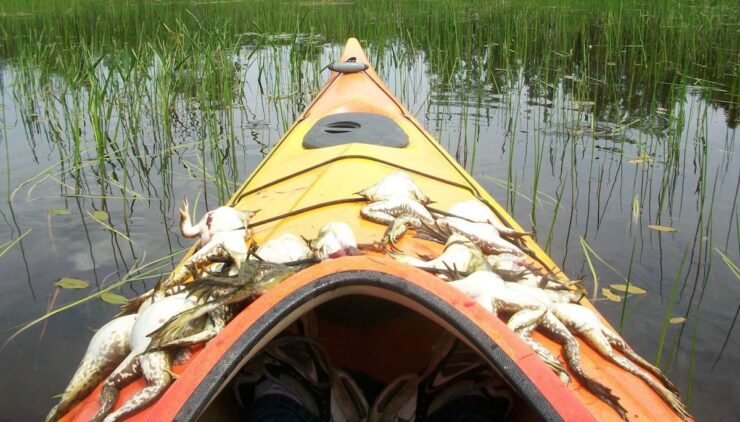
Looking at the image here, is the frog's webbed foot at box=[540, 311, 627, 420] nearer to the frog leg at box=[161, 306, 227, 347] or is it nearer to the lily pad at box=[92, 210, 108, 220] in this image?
the frog leg at box=[161, 306, 227, 347]

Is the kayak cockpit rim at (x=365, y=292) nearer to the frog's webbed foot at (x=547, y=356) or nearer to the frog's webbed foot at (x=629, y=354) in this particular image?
the frog's webbed foot at (x=547, y=356)

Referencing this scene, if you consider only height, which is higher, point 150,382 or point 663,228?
point 150,382

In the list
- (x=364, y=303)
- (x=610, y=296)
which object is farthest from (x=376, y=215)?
(x=610, y=296)

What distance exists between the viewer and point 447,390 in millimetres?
1421

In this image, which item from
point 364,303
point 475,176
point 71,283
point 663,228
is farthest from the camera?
point 475,176

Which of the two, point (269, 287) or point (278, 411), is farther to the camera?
point (278, 411)

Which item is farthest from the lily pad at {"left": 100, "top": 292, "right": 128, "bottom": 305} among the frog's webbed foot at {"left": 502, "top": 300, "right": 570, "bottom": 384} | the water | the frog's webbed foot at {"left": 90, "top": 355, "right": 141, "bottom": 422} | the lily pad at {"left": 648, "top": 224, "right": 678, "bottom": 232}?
the lily pad at {"left": 648, "top": 224, "right": 678, "bottom": 232}

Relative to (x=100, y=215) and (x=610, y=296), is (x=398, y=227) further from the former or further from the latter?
(x=100, y=215)

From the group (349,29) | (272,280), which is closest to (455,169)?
(272,280)

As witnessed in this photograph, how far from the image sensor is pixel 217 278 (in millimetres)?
1300

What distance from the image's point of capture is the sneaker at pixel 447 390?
138cm

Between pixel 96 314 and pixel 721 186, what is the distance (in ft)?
10.5

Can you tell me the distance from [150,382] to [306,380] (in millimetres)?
385

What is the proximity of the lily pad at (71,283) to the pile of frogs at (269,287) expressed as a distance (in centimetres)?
137
